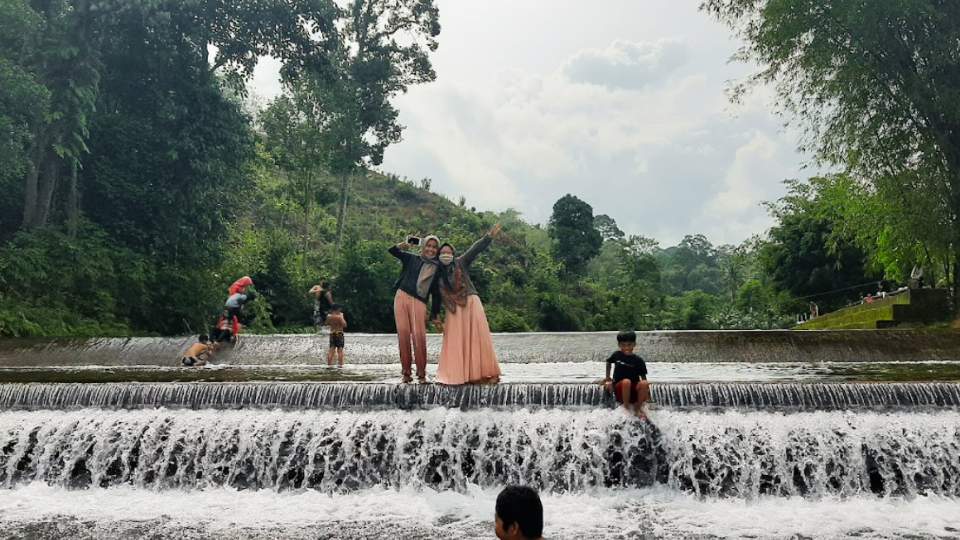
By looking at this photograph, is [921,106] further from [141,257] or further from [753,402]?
[141,257]

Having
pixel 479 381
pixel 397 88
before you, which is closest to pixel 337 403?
pixel 479 381

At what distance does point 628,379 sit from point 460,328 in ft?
5.81

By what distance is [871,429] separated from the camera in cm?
745

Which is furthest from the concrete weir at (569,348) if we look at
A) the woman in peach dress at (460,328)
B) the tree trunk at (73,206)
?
the woman in peach dress at (460,328)

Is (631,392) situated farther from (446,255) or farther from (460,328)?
(446,255)

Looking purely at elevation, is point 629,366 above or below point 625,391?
above

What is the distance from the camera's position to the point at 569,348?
13.8 meters

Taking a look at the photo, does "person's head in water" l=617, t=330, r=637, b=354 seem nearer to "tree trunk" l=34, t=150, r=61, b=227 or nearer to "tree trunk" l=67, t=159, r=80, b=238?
"tree trunk" l=67, t=159, r=80, b=238

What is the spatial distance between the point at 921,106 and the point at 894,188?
1.66 m

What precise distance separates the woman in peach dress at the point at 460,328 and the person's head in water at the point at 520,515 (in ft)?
17.4

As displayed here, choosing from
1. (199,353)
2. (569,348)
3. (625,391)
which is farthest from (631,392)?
(199,353)

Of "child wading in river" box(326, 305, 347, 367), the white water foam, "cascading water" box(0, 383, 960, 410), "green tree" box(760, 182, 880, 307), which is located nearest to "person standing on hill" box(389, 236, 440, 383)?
"cascading water" box(0, 383, 960, 410)

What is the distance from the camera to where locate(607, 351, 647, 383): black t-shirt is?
7.53 m

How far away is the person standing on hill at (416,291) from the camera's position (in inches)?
337
